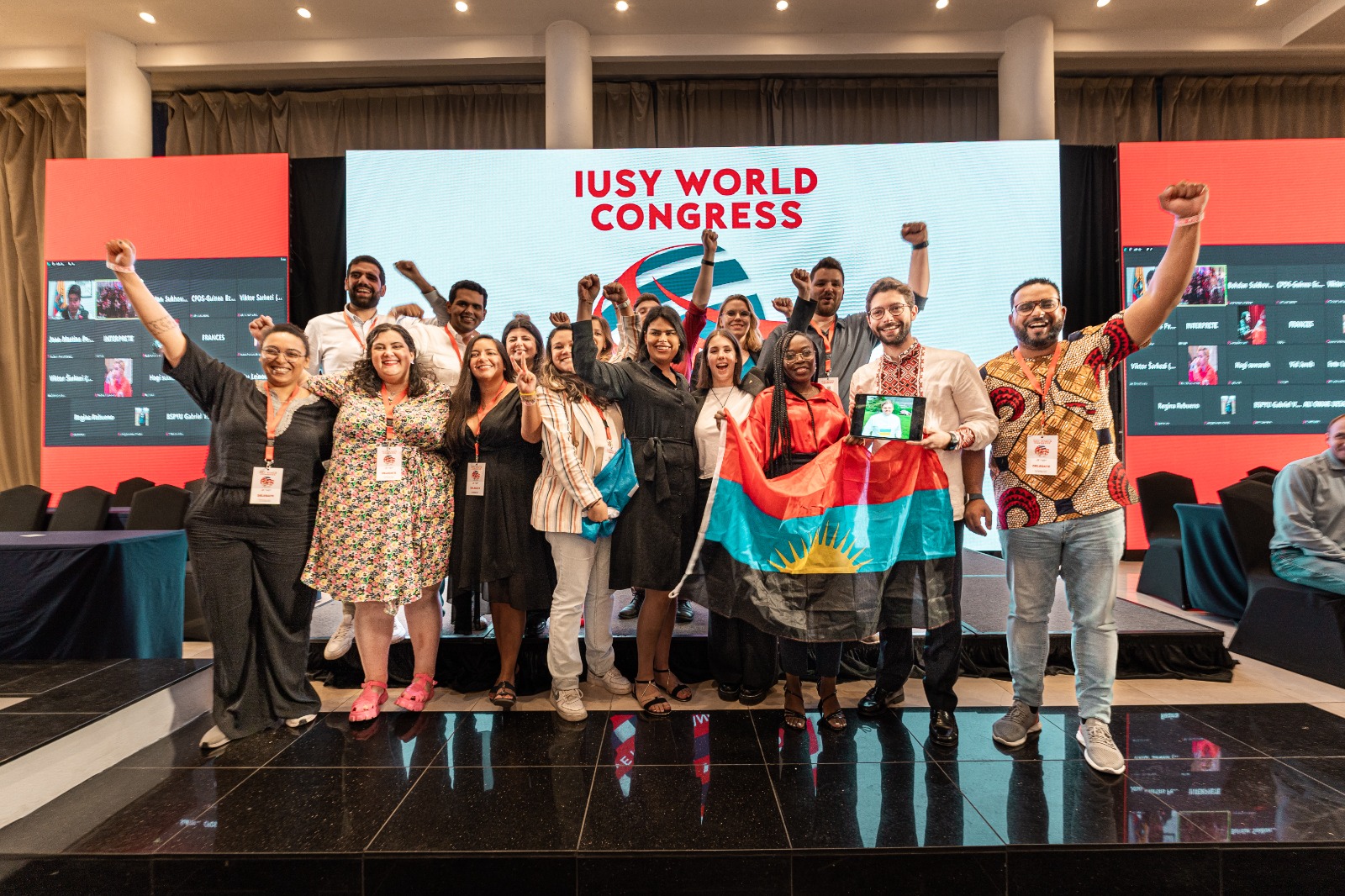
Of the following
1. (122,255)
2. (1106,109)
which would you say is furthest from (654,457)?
(1106,109)

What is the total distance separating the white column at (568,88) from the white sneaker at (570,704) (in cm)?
522

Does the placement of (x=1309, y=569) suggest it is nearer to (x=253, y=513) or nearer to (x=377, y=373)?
(x=377, y=373)

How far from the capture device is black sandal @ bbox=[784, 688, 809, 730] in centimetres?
256

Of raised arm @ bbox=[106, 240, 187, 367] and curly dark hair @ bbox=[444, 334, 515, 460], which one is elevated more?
raised arm @ bbox=[106, 240, 187, 367]

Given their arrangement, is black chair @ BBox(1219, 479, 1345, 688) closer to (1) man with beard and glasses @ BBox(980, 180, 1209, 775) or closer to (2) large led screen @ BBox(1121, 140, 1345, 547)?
(1) man with beard and glasses @ BBox(980, 180, 1209, 775)

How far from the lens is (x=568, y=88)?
250 inches

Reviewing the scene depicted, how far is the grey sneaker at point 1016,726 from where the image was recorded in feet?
7.83

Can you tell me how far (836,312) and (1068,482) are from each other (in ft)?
4.61

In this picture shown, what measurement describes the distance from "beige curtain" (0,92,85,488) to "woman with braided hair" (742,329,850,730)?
8.89 meters

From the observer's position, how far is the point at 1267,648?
11.6 feet

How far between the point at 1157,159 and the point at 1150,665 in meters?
5.22

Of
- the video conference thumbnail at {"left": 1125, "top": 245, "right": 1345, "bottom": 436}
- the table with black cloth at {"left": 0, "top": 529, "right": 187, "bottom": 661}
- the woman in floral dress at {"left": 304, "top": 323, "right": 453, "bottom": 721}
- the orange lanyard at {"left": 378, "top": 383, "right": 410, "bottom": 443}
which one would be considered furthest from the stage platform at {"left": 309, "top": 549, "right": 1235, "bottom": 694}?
the video conference thumbnail at {"left": 1125, "top": 245, "right": 1345, "bottom": 436}

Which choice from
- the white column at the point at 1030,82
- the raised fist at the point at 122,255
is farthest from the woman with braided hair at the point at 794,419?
the white column at the point at 1030,82

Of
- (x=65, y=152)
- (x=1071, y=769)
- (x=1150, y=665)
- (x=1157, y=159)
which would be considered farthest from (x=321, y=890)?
(x=65, y=152)
